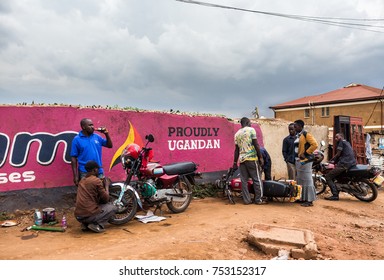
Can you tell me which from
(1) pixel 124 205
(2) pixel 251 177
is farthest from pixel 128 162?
(2) pixel 251 177

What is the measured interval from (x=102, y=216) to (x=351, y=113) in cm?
2970

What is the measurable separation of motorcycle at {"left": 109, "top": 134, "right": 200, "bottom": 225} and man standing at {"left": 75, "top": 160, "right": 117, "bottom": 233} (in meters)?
0.38

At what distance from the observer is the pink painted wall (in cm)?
580

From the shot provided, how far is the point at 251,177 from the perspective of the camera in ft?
23.4

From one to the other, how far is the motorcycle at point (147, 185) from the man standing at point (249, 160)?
1.25 metres

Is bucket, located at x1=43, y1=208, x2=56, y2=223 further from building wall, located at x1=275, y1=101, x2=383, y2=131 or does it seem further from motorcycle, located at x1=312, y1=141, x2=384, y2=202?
building wall, located at x1=275, y1=101, x2=383, y2=131

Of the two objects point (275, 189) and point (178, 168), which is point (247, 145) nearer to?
point (275, 189)

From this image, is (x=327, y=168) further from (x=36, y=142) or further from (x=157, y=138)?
(x=36, y=142)

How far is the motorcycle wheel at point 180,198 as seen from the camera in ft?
20.6

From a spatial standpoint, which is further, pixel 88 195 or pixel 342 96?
pixel 342 96

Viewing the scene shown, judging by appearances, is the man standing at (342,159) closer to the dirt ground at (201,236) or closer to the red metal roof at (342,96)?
the dirt ground at (201,236)

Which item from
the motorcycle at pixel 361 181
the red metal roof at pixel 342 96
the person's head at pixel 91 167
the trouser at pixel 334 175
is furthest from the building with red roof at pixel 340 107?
the person's head at pixel 91 167

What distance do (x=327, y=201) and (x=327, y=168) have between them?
1.09m

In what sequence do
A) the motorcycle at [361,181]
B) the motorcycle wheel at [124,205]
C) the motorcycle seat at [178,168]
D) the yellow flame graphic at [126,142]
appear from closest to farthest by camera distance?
the motorcycle wheel at [124,205] < the motorcycle seat at [178,168] < the yellow flame graphic at [126,142] < the motorcycle at [361,181]
